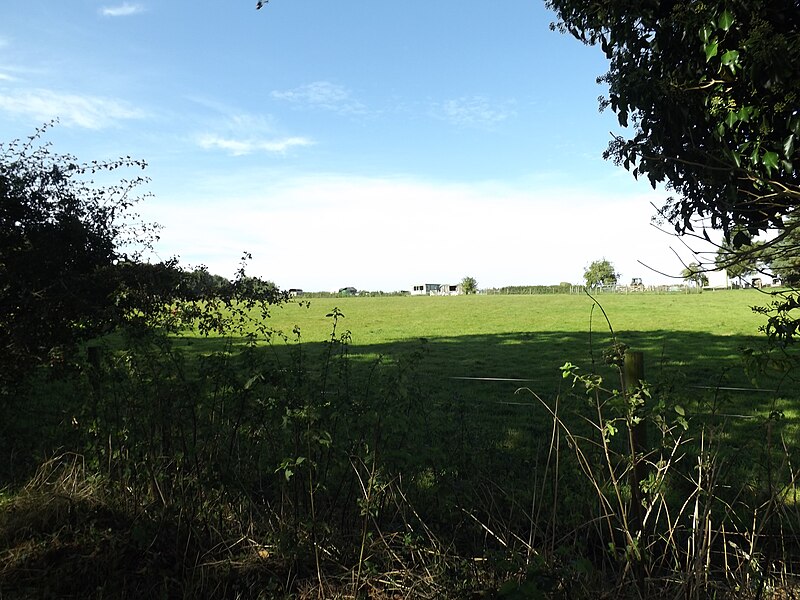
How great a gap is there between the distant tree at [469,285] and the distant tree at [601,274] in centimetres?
2247

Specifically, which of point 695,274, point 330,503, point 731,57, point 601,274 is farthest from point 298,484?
point 601,274

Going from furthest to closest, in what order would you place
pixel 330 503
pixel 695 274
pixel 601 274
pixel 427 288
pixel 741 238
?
pixel 427 288 → pixel 601 274 → pixel 330 503 → pixel 741 238 → pixel 695 274

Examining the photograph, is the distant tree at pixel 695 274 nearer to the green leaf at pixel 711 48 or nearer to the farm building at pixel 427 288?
the green leaf at pixel 711 48

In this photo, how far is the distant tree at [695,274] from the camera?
362cm

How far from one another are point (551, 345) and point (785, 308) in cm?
1389

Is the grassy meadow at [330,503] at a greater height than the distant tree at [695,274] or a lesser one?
lesser

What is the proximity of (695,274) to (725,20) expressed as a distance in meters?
1.51

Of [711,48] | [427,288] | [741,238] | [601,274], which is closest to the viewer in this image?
[711,48]

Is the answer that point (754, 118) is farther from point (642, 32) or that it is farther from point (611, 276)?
point (611, 276)

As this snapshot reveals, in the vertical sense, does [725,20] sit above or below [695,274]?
above

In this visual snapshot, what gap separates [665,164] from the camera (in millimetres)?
4176

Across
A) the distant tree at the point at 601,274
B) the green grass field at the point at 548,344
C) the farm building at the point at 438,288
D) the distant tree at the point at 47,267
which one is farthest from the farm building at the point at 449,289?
the distant tree at the point at 47,267

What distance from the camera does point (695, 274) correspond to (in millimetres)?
3670

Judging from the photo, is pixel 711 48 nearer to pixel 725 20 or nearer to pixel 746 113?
pixel 725 20
